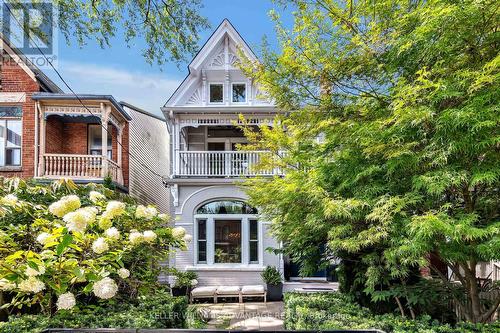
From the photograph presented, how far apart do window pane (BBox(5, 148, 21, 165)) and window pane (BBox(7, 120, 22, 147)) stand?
0.74ft

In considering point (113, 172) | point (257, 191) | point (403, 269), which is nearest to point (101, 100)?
point (113, 172)

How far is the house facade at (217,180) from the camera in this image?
38.6ft

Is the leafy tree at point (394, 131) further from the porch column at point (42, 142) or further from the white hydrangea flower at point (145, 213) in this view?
the porch column at point (42, 142)

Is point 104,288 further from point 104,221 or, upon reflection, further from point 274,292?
point 274,292

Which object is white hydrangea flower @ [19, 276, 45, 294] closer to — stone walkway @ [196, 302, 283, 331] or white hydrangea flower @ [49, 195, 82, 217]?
white hydrangea flower @ [49, 195, 82, 217]

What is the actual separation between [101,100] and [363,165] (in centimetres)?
1053

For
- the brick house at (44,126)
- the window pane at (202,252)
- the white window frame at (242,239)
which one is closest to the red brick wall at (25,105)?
the brick house at (44,126)

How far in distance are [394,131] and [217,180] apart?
839 centimetres

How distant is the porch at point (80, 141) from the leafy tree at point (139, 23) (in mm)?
8022

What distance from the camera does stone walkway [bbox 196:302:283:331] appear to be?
757 centimetres

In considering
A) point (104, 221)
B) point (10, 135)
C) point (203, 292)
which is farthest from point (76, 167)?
point (104, 221)

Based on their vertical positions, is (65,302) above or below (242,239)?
above

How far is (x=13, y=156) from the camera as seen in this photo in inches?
488

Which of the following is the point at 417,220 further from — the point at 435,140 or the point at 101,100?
the point at 101,100
